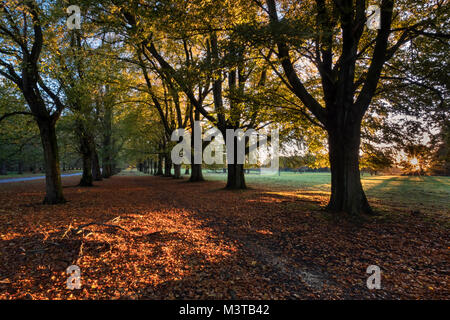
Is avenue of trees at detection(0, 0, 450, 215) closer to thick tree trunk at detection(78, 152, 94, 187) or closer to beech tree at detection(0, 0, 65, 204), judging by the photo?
beech tree at detection(0, 0, 65, 204)

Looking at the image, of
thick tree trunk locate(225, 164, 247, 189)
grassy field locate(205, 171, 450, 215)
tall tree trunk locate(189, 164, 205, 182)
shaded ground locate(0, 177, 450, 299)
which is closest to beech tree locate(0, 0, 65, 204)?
shaded ground locate(0, 177, 450, 299)

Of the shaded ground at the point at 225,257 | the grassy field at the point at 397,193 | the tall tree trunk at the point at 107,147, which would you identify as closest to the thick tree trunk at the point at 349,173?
the shaded ground at the point at 225,257

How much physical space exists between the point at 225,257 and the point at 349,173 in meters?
5.35

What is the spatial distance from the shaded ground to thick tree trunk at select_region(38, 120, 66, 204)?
8.65ft

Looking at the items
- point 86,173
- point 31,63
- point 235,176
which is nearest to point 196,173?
point 235,176

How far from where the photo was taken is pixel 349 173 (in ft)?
23.1

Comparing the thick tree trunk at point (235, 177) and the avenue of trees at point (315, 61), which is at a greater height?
the avenue of trees at point (315, 61)

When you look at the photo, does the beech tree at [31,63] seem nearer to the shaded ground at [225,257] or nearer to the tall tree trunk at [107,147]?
the shaded ground at [225,257]

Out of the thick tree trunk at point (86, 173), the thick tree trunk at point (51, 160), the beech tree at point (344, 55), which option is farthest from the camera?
the thick tree trunk at point (86, 173)

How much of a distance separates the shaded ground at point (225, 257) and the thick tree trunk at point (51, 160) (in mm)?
2636

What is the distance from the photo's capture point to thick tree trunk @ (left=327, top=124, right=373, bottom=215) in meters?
7.01

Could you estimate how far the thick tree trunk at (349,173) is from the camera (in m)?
7.01

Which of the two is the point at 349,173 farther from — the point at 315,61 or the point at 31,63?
the point at 31,63

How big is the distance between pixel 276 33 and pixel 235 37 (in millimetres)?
1234
